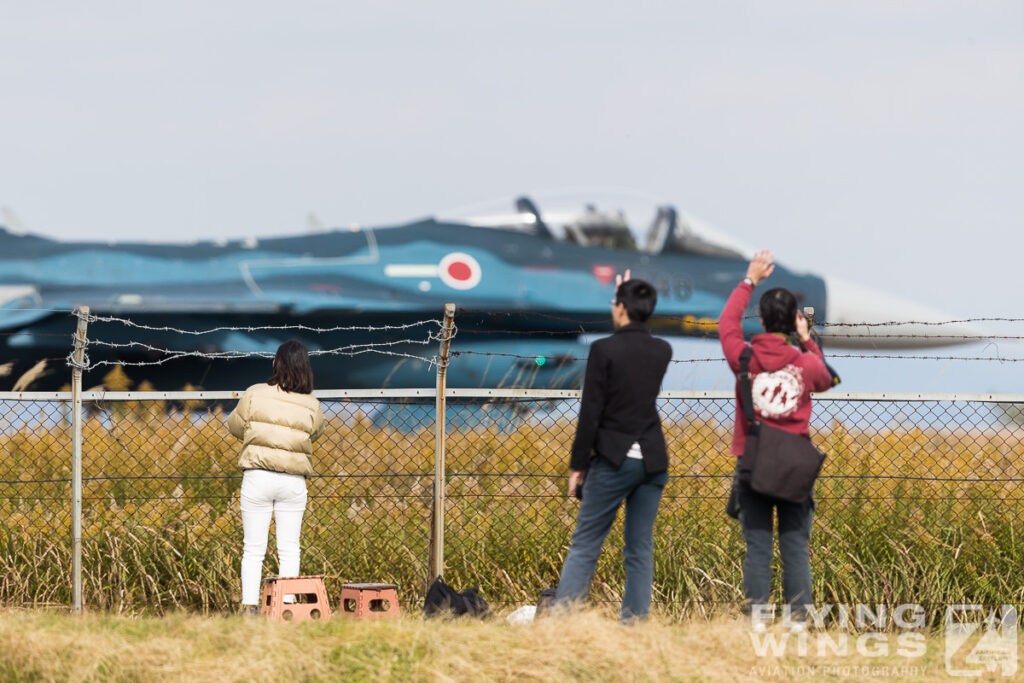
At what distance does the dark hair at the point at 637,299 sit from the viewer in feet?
15.6

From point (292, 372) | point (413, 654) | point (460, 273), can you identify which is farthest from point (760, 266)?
point (460, 273)

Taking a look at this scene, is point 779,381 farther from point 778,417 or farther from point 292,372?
point 292,372

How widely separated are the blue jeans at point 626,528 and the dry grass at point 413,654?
21 centimetres

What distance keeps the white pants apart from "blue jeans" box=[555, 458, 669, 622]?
1525mm

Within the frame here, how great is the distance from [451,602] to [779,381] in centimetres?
193

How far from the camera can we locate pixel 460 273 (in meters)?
15.8

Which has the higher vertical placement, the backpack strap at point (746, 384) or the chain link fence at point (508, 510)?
the backpack strap at point (746, 384)

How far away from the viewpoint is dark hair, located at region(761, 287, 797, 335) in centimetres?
459

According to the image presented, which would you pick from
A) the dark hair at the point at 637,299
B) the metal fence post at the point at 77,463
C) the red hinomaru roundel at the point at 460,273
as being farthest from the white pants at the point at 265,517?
the red hinomaru roundel at the point at 460,273

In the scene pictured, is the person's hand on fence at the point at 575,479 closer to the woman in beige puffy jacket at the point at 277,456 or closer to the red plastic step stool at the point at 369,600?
the red plastic step stool at the point at 369,600

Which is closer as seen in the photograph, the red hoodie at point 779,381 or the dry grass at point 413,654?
the dry grass at point 413,654

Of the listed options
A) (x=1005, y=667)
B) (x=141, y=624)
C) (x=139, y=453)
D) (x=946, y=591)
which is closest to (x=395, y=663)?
(x=141, y=624)

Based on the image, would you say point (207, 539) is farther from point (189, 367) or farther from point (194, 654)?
point (189, 367)

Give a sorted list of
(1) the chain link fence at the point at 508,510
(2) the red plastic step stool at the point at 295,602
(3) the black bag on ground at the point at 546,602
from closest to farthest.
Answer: (3) the black bag on ground at the point at 546,602, (2) the red plastic step stool at the point at 295,602, (1) the chain link fence at the point at 508,510
